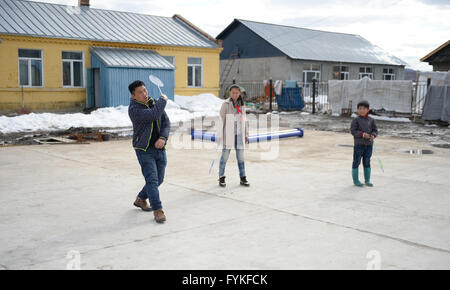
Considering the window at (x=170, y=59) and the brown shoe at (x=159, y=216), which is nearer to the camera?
the brown shoe at (x=159, y=216)

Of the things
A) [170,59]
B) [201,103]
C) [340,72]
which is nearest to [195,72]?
[170,59]

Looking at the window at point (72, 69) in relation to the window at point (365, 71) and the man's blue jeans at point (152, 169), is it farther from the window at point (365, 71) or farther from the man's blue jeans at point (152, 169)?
the window at point (365, 71)

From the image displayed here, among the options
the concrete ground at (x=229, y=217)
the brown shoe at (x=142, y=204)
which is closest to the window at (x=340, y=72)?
the concrete ground at (x=229, y=217)

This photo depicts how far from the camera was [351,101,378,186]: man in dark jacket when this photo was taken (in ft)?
24.5

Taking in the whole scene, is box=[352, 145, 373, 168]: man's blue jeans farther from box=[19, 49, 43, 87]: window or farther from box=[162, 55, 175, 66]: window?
box=[162, 55, 175, 66]: window

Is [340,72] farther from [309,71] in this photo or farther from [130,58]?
[130,58]

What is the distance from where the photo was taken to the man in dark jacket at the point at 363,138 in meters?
7.46

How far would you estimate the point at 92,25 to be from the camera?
24.6 metres

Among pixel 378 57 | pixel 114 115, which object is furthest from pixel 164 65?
pixel 378 57

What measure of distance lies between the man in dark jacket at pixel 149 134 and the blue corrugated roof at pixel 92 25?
1825 cm

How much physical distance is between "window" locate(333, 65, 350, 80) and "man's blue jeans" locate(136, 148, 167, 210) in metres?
35.1

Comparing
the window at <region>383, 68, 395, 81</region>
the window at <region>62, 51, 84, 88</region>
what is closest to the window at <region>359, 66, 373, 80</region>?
Answer: the window at <region>383, 68, 395, 81</region>

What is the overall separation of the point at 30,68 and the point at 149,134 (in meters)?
19.2

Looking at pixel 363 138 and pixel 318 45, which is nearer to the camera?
pixel 363 138
